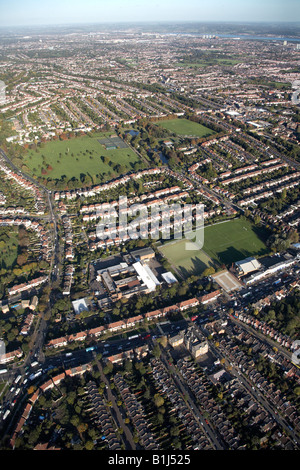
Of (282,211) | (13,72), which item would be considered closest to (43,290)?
(282,211)

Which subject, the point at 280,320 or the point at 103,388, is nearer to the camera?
the point at 103,388

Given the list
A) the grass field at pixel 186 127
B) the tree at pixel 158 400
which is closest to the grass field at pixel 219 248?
the tree at pixel 158 400

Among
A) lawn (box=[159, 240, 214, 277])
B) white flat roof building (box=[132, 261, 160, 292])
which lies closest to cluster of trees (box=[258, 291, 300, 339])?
lawn (box=[159, 240, 214, 277])

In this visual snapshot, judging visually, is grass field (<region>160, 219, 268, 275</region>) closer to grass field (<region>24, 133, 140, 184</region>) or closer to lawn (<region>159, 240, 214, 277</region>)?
Result: lawn (<region>159, 240, 214, 277</region>)

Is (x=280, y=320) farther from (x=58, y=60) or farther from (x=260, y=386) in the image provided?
(x=58, y=60)

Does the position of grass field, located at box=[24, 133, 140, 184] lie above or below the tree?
above

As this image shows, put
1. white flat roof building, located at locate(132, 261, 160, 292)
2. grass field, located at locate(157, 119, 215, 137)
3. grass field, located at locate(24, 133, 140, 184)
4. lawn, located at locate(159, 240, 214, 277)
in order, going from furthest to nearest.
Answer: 1. grass field, located at locate(157, 119, 215, 137)
2. grass field, located at locate(24, 133, 140, 184)
3. lawn, located at locate(159, 240, 214, 277)
4. white flat roof building, located at locate(132, 261, 160, 292)

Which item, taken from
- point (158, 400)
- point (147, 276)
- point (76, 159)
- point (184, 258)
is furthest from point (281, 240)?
point (76, 159)
